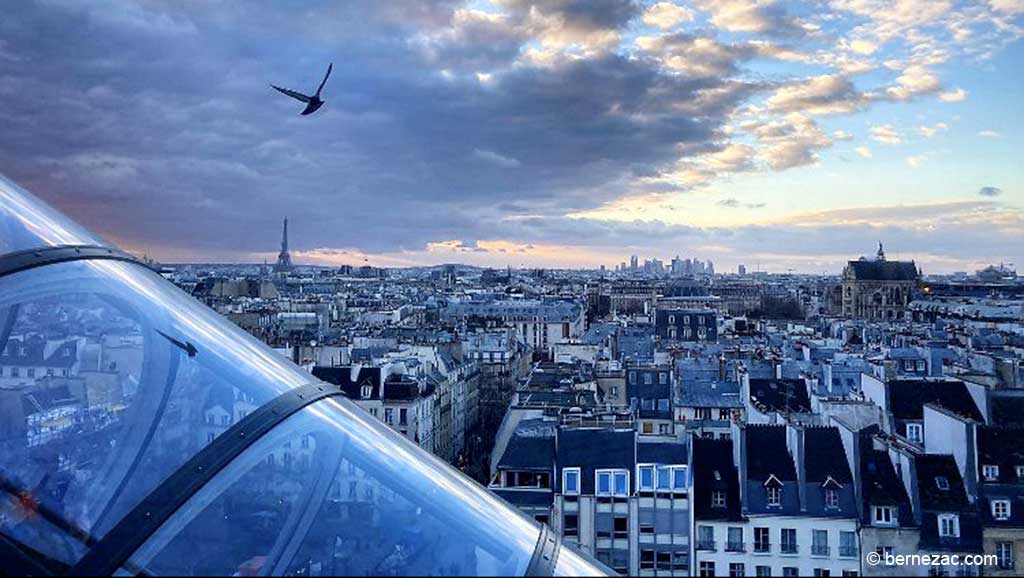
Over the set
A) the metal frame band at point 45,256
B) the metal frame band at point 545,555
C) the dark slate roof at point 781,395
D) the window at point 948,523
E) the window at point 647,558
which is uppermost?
the metal frame band at point 45,256

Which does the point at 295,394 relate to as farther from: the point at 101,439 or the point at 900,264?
the point at 900,264

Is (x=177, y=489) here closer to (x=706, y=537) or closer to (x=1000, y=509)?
(x=706, y=537)

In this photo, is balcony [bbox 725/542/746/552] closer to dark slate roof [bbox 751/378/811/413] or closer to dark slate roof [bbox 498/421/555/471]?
dark slate roof [bbox 498/421/555/471]

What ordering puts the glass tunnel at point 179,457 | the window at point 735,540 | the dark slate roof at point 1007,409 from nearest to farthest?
the glass tunnel at point 179,457 < the window at point 735,540 < the dark slate roof at point 1007,409

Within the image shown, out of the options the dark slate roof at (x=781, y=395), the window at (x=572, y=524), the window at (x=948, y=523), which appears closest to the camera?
the window at (x=948, y=523)

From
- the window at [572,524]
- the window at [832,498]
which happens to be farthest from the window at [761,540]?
the window at [572,524]

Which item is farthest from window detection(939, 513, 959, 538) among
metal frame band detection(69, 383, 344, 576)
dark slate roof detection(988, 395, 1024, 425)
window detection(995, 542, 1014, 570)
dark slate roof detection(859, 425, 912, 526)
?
metal frame band detection(69, 383, 344, 576)

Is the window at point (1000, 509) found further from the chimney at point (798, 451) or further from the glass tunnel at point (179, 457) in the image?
the glass tunnel at point (179, 457)

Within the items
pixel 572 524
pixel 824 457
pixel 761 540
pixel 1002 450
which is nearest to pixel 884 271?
pixel 1002 450
